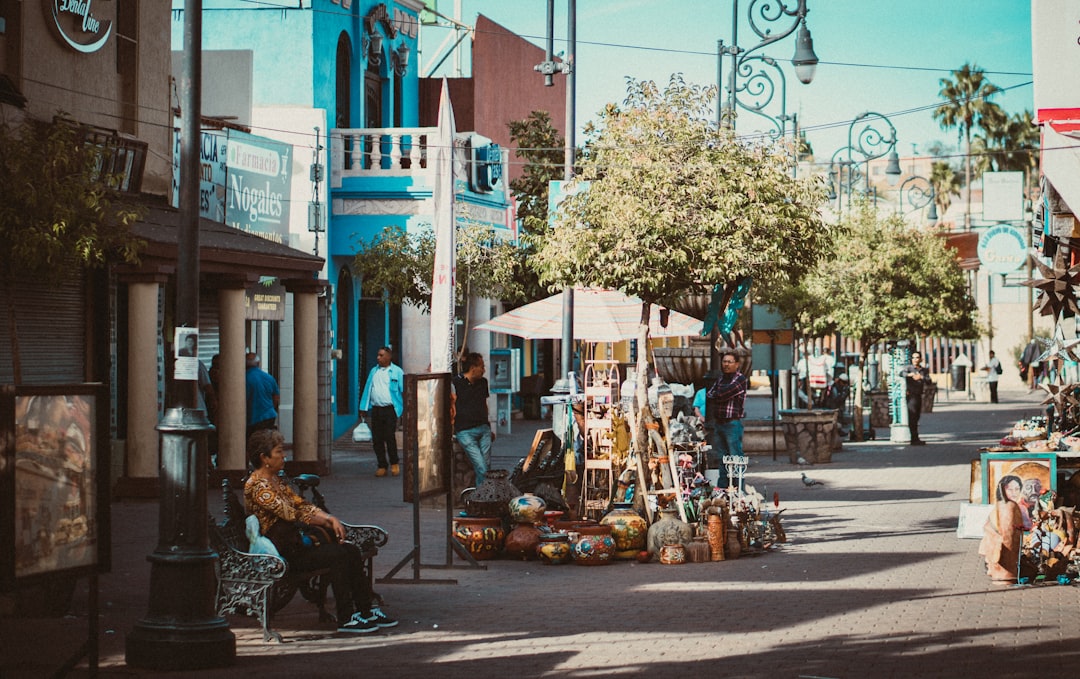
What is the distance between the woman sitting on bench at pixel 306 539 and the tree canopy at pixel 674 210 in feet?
21.7

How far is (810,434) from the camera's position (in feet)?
82.8

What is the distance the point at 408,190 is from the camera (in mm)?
29234

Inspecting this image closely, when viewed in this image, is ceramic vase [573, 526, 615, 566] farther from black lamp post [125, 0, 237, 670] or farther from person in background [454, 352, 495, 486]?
black lamp post [125, 0, 237, 670]

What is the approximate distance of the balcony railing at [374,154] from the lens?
96.0ft

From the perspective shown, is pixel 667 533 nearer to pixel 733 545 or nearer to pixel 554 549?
pixel 733 545

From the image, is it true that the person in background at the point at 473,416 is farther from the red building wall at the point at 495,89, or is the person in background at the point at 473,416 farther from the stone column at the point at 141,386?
the red building wall at the point at 495,89

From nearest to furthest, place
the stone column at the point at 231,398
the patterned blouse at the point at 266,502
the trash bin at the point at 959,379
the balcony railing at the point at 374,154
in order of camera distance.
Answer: the patterned blouse at the point at 266,502, the stone column at the point at 231,398, the balcony railing at the point at 374,154, the trash bin at the point at 959,379

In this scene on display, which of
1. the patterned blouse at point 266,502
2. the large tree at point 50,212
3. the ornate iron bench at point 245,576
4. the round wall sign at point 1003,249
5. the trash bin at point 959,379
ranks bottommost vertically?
the ornate iron bench at point 245,576

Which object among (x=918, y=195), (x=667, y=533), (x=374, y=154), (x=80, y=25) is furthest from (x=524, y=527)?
(x=918, y=195)

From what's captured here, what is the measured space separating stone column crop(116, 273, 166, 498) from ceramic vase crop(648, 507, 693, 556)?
6715mm

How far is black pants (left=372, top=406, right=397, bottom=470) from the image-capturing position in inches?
863

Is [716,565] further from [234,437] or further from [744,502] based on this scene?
[234,437]

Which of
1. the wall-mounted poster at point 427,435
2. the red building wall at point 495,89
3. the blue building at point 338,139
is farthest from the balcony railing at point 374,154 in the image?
the wall-mounted poster at point 427,435

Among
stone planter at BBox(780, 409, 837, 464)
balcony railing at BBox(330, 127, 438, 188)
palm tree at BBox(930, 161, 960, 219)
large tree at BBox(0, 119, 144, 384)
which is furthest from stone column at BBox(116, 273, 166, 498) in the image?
palm tree at BBox(930, 161, 960, 219)
